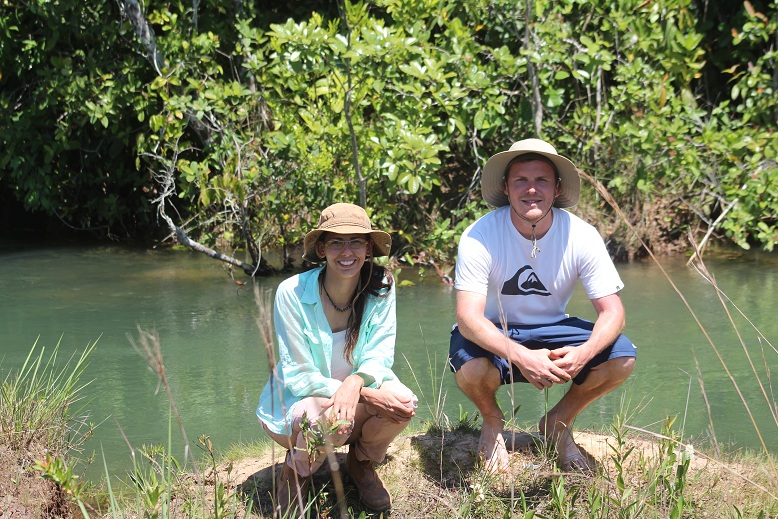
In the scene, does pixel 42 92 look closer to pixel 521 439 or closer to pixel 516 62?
pixel 516 62

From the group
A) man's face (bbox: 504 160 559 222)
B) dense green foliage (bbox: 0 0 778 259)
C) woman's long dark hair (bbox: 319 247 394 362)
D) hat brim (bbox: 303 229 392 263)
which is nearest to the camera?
hat brim (bbox: 303 229 392 263)

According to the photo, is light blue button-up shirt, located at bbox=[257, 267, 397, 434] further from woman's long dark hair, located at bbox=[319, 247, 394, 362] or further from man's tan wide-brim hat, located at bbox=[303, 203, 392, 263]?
man's tan wide-brim hat, located at bbox=[303, 203, 392, 263]

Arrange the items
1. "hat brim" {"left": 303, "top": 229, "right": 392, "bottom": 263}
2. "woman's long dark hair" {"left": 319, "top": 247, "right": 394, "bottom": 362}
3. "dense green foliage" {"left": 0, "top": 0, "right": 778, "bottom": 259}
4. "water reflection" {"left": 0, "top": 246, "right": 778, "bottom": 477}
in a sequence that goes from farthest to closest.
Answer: "dense green foliage" {"left": 0, "top": 0, "right": 778, "bottom": 259} → "water reflection" {"left": 0, "top": 246, "right": 778, "bottom": 477} → "woman's long dark hair" {"left": 319, "top": 247, "right": 394, "bottom": 362} → "hat brim" {"left": 303, "top": 229, "right": 392, "bottom": 263}

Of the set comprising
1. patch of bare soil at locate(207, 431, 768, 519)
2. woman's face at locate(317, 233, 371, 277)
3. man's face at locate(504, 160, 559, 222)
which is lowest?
patch of bare soil at locate(207, 431, 768, 519)

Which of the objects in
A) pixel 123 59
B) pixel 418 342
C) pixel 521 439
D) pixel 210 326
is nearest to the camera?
pixel 521 439

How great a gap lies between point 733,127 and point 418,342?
12.3ft

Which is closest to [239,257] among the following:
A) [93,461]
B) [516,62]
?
[516,62]

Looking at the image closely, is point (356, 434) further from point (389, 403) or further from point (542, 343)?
point (542, 343)

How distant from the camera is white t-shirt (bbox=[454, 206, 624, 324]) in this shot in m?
3.43

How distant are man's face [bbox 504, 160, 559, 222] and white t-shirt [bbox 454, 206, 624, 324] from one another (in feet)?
0.32

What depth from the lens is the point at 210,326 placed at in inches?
246

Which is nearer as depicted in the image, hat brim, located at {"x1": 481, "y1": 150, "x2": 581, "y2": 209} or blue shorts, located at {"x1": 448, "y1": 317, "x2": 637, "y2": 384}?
blue shorts, located at {"x1": 448, "y1": 317, "x2": 637, "y2": 384}

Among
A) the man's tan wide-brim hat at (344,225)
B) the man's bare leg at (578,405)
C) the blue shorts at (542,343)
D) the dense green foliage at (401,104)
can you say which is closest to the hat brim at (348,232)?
the man's tan wide-brim hat at (344,225)

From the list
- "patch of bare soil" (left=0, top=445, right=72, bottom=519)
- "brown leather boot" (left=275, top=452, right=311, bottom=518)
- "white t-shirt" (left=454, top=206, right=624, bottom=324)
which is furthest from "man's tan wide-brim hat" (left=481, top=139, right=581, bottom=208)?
"patch of bare soil" (left=0, top=445, right=72, bottom=519)
